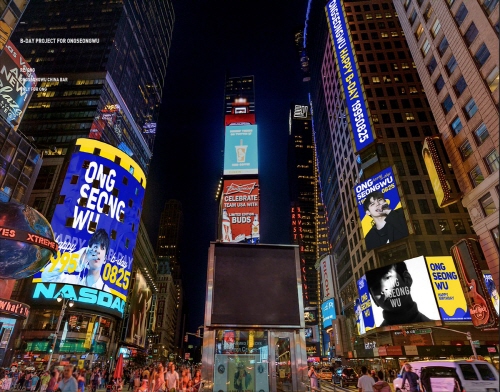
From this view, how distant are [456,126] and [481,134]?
11.3ft

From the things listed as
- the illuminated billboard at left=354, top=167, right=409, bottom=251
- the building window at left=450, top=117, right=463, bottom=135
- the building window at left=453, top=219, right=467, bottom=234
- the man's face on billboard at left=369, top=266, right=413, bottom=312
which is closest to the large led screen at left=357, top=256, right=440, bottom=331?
the man's face on billboard at left=369, top=266, right=413, bottom=312

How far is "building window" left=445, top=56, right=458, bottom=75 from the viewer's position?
2847 cm

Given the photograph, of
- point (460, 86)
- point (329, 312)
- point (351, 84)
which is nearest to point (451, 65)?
point (460, 86)

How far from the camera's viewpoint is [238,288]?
955 cm

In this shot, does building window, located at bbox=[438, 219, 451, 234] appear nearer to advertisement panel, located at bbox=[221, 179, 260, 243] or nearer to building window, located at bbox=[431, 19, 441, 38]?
building window, located at bbox=[431, 19, 441, 38]

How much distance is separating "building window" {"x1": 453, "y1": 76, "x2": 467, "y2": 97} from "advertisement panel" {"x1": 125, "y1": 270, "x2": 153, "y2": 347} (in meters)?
56.0

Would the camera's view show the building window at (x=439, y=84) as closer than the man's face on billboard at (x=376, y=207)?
Yes

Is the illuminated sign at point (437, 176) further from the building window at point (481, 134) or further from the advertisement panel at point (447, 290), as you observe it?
the advertisement panel at point (447, 290)

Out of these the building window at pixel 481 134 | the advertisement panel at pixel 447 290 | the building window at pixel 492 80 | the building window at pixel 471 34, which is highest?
the building window at pixel 471 34

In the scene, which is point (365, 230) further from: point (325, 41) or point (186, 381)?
point (325, 41)

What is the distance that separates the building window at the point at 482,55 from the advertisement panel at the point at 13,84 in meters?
47.3

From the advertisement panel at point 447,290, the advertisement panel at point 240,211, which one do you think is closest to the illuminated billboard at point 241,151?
the advertisement panel at point 240,211

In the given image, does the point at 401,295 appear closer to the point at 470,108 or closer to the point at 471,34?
the point at 470,108

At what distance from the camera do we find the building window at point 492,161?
24.2m
